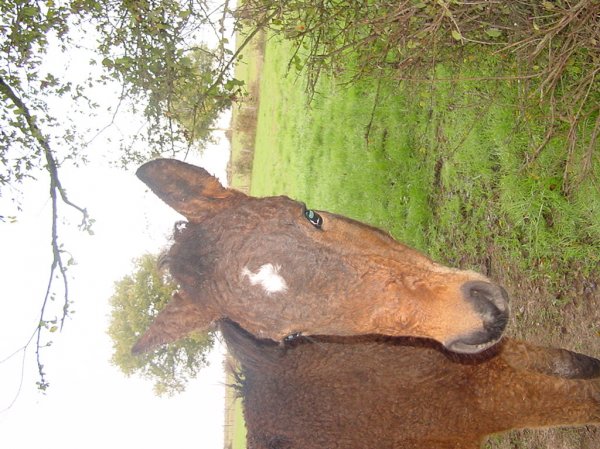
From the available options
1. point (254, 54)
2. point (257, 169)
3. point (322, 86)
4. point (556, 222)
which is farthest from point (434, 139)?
point (254, 54)

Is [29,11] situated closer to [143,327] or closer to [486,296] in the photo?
[486,296]

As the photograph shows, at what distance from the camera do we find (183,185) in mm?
3340

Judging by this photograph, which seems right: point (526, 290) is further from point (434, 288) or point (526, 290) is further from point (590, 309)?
point (434, 288)

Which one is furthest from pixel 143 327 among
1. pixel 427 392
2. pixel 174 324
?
pixel 427 392

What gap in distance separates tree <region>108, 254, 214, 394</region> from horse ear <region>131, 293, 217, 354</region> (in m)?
17.2

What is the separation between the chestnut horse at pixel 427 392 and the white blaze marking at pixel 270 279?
0.96 metres

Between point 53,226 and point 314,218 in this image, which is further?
point 53,226

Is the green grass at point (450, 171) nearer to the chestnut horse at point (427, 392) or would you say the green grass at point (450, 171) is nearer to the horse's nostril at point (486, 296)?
the chestnut horse at point (427, 392)

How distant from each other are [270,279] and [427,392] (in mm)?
1567

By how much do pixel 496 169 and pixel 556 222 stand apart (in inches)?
40.8

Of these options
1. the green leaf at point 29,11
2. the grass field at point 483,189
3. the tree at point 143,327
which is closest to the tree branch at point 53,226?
the green leaf at point 29,11

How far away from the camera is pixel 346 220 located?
2.85 m

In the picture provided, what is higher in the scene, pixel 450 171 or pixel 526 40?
pixel 450 171

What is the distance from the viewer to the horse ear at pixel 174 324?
312cm
